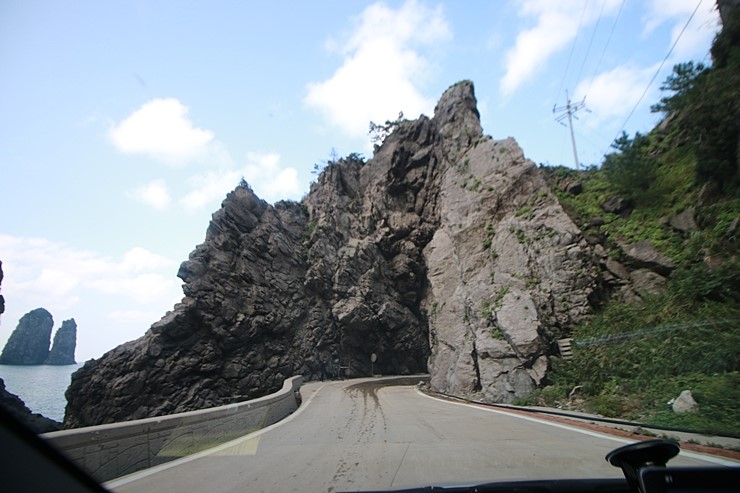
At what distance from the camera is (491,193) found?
989 inches

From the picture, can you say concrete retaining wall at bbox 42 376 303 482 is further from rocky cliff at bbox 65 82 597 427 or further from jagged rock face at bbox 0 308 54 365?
rocky cliff at bbox 65 82 597 427

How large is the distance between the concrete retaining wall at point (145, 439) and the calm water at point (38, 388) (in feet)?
0.99

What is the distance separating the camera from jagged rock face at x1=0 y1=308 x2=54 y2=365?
18.8ft

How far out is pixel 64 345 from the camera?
9.28 metres

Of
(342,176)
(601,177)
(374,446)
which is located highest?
(342,176)

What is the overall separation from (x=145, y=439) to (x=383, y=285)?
34.6 meters

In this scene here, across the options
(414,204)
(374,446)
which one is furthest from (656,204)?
(414,204)

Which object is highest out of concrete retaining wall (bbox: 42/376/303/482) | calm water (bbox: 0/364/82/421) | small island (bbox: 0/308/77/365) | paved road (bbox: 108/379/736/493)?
small island (bbox: 0/308/77/365)

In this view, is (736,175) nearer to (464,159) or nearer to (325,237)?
(464,159)

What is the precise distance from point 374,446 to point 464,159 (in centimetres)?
2593

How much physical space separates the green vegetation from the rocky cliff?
2.08 meters

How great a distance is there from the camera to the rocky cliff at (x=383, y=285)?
18.1 m

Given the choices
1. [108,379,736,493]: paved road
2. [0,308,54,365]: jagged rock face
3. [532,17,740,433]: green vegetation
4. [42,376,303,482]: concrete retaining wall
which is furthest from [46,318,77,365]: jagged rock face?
[532,17,740,433]: green vegetation

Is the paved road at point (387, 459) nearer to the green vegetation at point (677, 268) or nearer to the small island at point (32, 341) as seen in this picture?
the small island at point (32, 341)
